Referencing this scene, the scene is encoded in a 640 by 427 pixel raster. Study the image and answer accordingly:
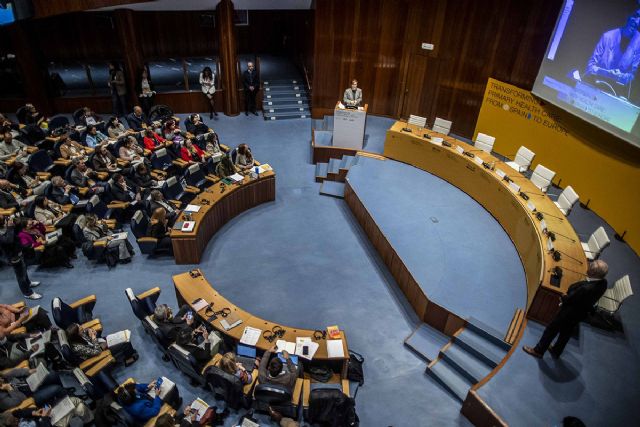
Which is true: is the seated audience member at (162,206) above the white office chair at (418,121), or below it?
below

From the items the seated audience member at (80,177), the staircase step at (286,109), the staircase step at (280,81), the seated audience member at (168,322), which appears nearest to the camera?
the seated audience member at (168,322)

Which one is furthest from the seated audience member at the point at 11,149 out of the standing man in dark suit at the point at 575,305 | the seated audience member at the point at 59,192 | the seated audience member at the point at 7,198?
the standing man in dark suit at the point at 575,305

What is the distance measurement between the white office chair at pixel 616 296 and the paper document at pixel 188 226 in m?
6.61

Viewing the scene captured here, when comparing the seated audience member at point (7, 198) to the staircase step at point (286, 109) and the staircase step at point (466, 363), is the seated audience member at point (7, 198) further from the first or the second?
the staircase step at point (466, 363)

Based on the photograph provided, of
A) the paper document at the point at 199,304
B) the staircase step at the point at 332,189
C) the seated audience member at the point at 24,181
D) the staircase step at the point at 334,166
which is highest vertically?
the seated audience member at the point at 24,181

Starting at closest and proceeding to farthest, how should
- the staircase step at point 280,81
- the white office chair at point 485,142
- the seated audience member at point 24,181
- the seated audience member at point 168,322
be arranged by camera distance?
1. the seated audience member at point 168,322
2. the seated audience member at point 24,181
3. the white office chair at point 485,142
4. the staircase step at point 280,81

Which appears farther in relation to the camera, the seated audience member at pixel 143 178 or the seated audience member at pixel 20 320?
the seated audience member at pixel 143 178

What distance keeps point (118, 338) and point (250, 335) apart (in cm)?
187

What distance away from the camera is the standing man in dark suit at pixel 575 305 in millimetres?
5090

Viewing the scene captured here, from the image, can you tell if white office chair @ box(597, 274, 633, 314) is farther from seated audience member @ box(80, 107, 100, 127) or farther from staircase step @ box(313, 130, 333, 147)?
seated audience member @ box(80, 107, 100, 127)

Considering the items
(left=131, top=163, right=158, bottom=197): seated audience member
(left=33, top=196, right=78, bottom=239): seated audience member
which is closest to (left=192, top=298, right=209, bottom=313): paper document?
(left=33, top=196, right=78, bottom=239): seated audience member

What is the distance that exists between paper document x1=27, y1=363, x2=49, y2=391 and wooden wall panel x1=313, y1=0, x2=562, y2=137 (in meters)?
10.2

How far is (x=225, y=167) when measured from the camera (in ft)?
31.5

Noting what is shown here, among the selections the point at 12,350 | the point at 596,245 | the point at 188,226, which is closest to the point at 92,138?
the point at 188,226
